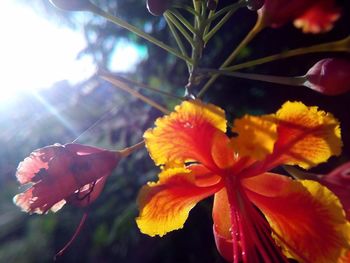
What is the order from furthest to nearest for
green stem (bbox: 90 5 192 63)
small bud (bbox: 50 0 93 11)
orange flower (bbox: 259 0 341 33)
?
small bud (bbox: 50 0 93 11), green stem (bbox: 90 5 192 63), orange flower (bbox: 259 0 341 33)

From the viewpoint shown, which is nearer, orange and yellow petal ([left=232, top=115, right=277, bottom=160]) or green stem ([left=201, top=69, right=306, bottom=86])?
orange and yellow petal ([left=232, top=115, right=277, bottom=160])

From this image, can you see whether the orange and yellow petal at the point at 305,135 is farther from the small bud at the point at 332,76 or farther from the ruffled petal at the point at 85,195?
the ruffled petal at the point at 85,195

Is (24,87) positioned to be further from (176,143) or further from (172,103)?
(176,143)

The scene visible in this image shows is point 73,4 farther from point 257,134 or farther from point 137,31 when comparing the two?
point 257,134

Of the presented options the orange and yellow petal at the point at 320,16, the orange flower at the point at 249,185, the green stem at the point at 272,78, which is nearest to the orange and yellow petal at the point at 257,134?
the orange flower at the point at 249,185

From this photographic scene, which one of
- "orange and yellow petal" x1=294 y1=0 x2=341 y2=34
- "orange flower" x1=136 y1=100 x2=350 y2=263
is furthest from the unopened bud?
"orange flower" x1=136 y1=100 x2=350 y2=263

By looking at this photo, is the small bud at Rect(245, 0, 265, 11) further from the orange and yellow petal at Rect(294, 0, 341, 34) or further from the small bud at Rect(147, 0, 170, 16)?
the small bud at Rect(147, 0, 170, 16)

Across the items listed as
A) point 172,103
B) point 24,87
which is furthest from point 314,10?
point 24,87
